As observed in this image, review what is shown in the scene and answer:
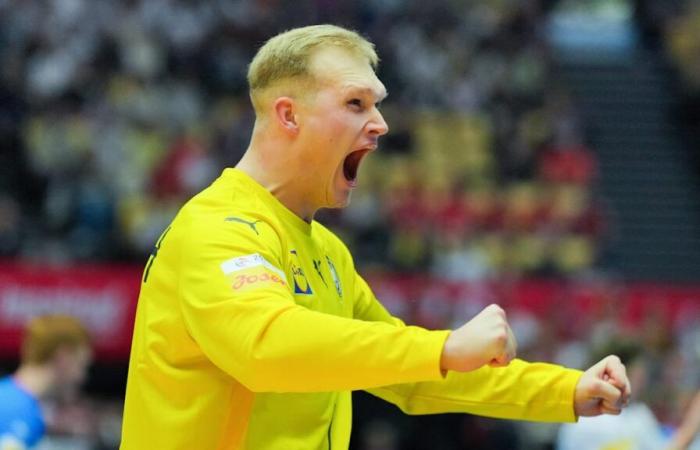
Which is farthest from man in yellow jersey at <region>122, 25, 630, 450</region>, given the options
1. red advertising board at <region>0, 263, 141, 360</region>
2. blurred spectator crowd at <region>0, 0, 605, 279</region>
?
blurred spectator crowd at <region>0, 0, 605, 279</region>

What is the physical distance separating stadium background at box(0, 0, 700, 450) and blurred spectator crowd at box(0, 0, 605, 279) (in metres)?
0.03

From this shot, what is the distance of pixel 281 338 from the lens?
3.16m

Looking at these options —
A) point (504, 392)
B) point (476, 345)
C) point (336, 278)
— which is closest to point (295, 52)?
point (336, 278)

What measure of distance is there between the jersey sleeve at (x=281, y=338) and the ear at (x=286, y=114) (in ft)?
1.68

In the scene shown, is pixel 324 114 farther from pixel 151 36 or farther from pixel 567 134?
pixel 567 134

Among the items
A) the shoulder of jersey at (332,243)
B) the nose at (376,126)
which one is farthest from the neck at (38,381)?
the nose at (376,126)

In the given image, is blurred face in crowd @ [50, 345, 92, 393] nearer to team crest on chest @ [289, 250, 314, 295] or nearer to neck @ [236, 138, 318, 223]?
neck @ [236, 138, 318, 223]

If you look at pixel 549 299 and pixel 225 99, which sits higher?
pixel 225 99

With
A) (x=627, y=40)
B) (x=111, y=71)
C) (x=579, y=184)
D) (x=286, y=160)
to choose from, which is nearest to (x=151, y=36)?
(x=111, y=71)

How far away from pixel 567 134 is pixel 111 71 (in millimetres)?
6874

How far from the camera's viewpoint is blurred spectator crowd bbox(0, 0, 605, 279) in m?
14.1

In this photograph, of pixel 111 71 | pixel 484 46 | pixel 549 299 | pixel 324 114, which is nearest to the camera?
pixel 324 114

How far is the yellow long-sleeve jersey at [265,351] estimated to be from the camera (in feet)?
10.4

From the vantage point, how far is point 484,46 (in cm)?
2038
